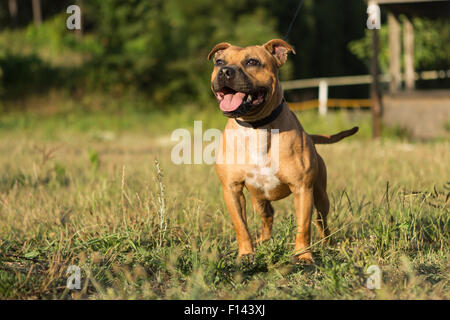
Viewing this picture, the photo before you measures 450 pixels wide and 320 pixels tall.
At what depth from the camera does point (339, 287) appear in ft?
9.27

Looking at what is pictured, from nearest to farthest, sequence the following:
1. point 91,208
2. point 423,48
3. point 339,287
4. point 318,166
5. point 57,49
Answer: point 339,287 < point 318,166 < point 91,208 < point 423,48 < point 57,49

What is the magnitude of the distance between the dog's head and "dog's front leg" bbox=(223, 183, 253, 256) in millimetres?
479

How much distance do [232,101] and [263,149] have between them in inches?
14.3

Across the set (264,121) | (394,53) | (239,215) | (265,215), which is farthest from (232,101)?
(394,53)

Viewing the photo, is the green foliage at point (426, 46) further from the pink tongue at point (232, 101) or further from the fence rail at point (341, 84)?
the pink tongue at point (232, 101)

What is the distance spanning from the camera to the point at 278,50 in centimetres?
360

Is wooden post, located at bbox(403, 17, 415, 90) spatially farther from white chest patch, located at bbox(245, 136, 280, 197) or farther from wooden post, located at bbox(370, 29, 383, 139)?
white chest patch, located at bbox(245, 136, 280, 197)

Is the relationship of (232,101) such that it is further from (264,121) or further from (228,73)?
(264,121)

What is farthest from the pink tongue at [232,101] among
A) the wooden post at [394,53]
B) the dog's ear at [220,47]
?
the wooden post at [394,53]

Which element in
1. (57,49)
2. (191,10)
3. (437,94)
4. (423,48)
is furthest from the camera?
(191,10)

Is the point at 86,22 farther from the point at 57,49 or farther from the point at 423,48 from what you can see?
the point at 423,48

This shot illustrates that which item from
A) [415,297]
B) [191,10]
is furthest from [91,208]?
[191,10]

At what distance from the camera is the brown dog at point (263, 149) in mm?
3326
